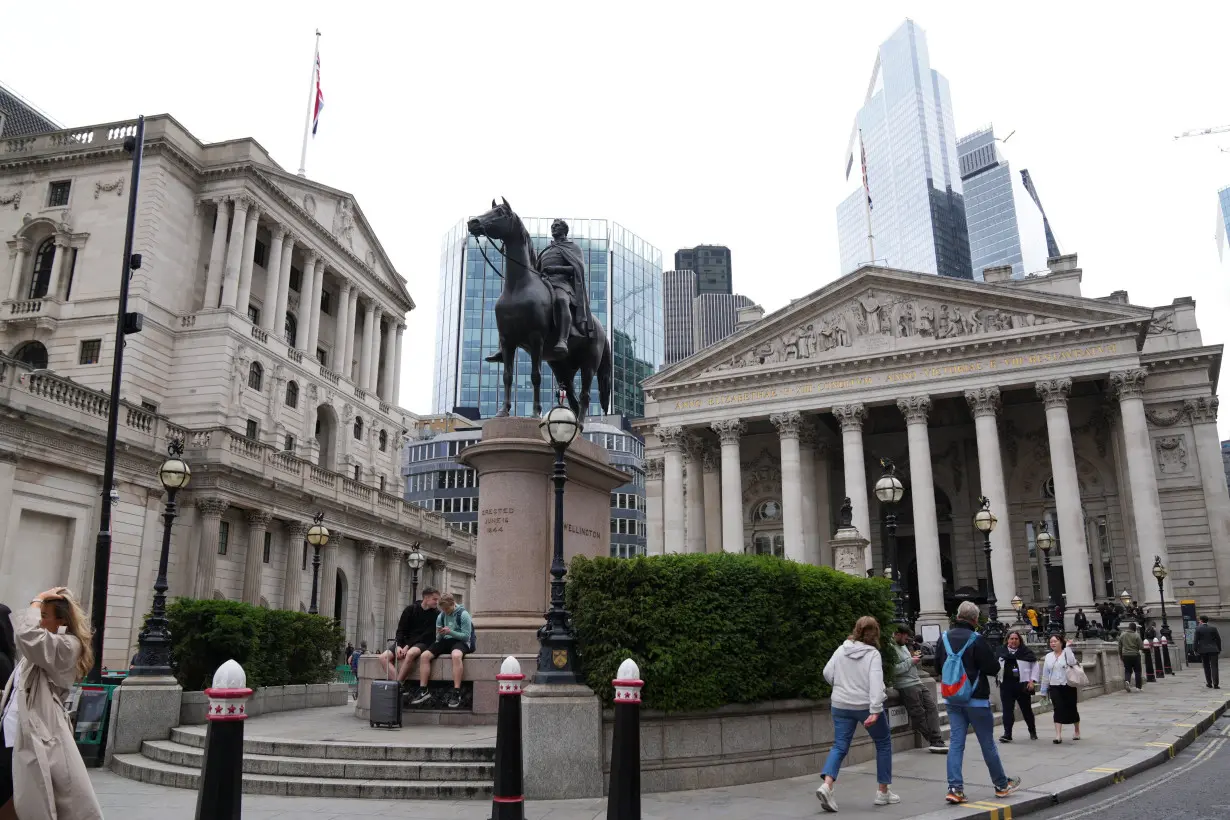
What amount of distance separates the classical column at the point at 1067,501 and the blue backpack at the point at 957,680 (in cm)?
3514

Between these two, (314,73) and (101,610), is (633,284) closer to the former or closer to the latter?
(314,73)

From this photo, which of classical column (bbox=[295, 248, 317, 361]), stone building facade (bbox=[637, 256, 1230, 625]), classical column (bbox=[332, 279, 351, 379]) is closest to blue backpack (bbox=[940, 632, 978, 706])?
stone building facade (bbox=[637, 256, 1230, 625])

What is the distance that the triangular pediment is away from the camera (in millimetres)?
45219

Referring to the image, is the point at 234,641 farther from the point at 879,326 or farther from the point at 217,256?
the point at 879,326

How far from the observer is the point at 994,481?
44.2 m

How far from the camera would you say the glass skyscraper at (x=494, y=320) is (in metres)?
143

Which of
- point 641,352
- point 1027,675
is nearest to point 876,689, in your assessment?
point 1027,675

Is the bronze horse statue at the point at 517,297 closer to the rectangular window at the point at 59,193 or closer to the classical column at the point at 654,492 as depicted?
the rectangular window at the point at 59,193

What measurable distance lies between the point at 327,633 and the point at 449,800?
37.7 ft

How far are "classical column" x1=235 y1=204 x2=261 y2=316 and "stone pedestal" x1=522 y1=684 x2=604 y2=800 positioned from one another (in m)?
39.2

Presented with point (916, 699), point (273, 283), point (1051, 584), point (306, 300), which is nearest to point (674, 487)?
point (1051, 584)

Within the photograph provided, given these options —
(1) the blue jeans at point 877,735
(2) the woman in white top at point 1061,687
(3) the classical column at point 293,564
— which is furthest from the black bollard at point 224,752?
(3) the classical column at point 293,564

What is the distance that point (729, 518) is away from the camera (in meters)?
50.7

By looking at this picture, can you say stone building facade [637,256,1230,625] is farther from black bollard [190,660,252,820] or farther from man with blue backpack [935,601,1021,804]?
black bollard [190,660,252,820]
